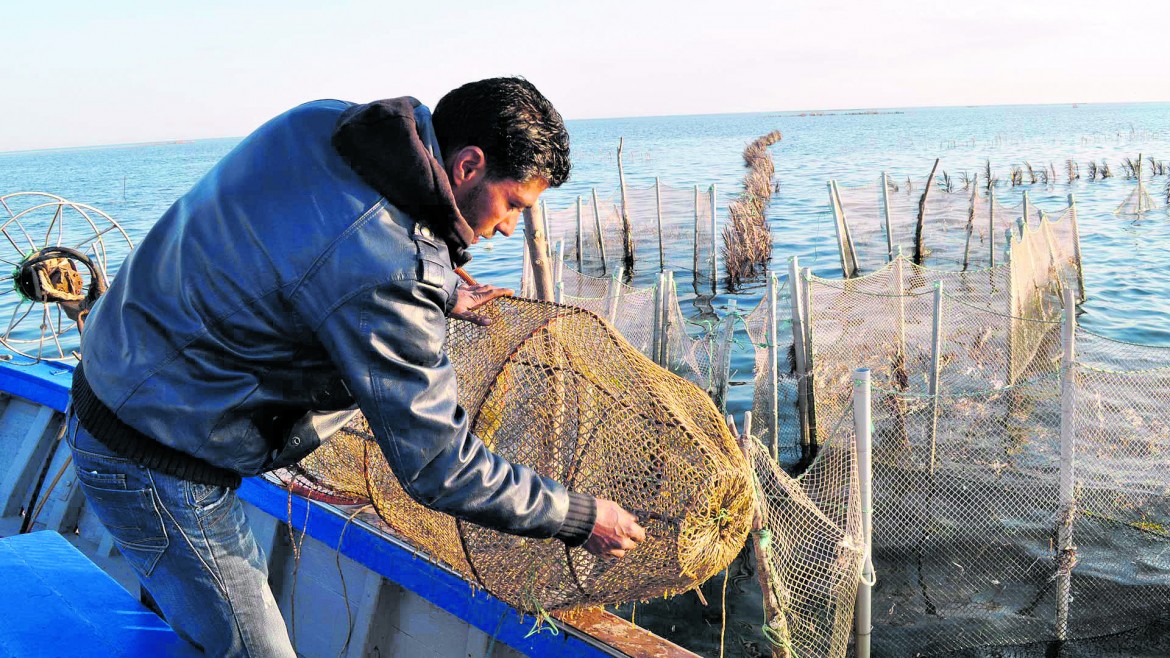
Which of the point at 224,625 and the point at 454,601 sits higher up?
the point at 224,625

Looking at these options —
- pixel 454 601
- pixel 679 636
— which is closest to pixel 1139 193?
pixel 679 636

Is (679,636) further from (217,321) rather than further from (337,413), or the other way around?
(217,321)

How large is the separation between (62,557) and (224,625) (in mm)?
1416

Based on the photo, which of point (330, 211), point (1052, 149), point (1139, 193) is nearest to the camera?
point (330, 211)

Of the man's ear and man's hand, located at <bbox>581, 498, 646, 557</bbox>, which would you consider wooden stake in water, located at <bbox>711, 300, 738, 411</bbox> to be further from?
the man's ear

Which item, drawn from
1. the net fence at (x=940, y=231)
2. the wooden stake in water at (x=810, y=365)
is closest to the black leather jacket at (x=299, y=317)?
the wooden stake in water at (x=810, y=365)

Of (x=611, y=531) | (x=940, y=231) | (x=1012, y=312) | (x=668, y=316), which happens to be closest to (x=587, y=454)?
(x=611, y=531)

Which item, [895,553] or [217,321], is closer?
[217,321]

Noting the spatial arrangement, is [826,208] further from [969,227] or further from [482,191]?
[482,191]

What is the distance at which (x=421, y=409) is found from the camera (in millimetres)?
1577

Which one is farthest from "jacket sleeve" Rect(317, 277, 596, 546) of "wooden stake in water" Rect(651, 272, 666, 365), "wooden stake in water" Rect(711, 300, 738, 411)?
"wooden stake in water" Rect(651, 272, 666, 365)

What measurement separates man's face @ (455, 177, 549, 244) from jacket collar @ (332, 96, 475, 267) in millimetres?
122

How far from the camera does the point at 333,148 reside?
5.23 feet

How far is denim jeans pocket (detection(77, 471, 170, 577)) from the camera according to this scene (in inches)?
72.6
